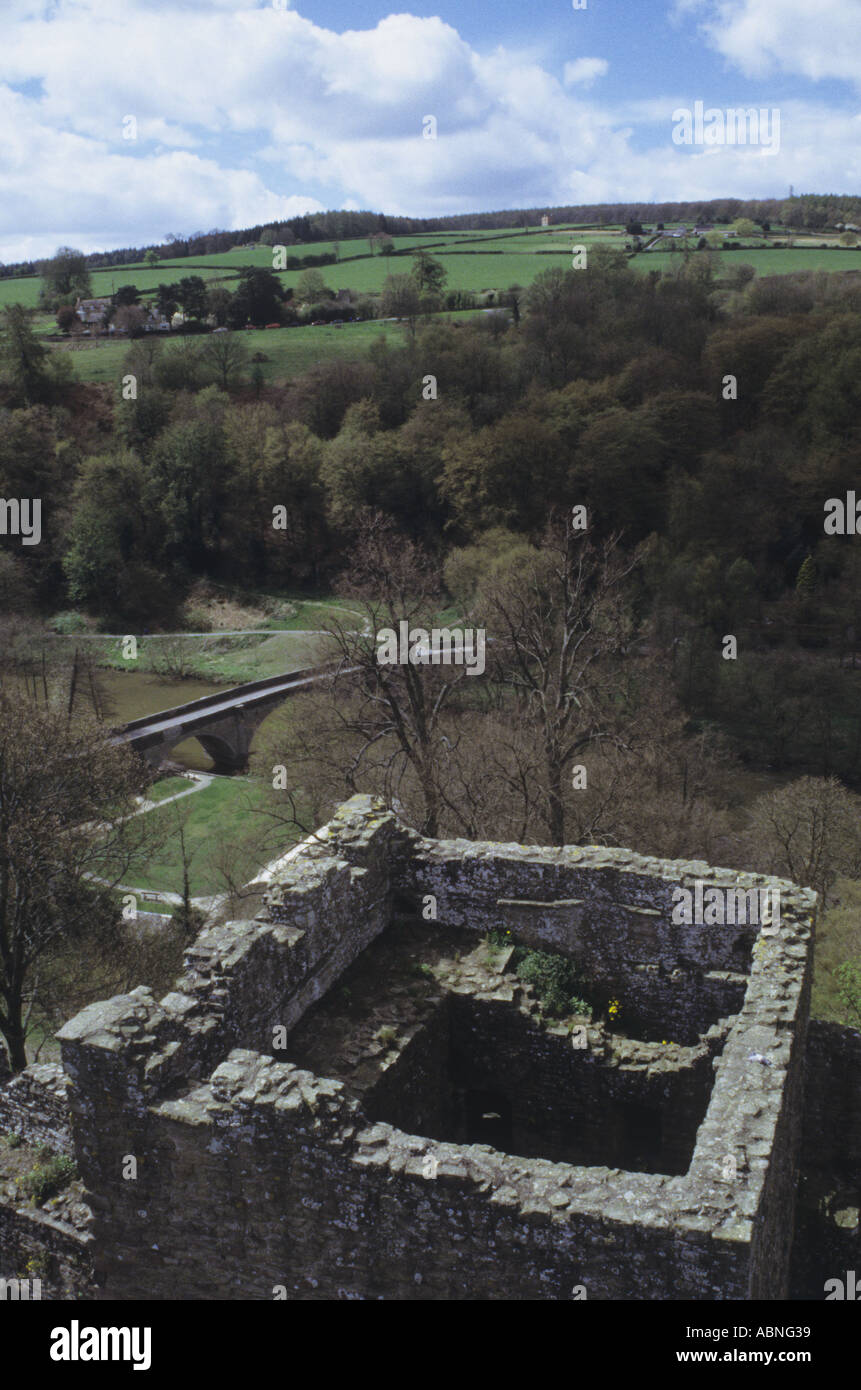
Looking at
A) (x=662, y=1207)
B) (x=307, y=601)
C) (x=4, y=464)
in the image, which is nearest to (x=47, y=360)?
(x=4, y=464)

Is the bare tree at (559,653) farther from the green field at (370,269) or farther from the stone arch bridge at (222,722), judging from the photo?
the green field at (370,269)

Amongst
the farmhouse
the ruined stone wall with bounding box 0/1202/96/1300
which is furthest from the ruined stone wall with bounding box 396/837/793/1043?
the farmhouse

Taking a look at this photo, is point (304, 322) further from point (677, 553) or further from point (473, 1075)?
point (473, 1075)

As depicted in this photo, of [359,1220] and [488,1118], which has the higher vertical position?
[359,1220]

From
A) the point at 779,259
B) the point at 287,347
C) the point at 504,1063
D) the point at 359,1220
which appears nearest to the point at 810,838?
the point at 504,1063

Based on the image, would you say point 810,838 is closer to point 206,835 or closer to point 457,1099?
point 457,1099

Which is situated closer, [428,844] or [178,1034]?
[178,1034]
